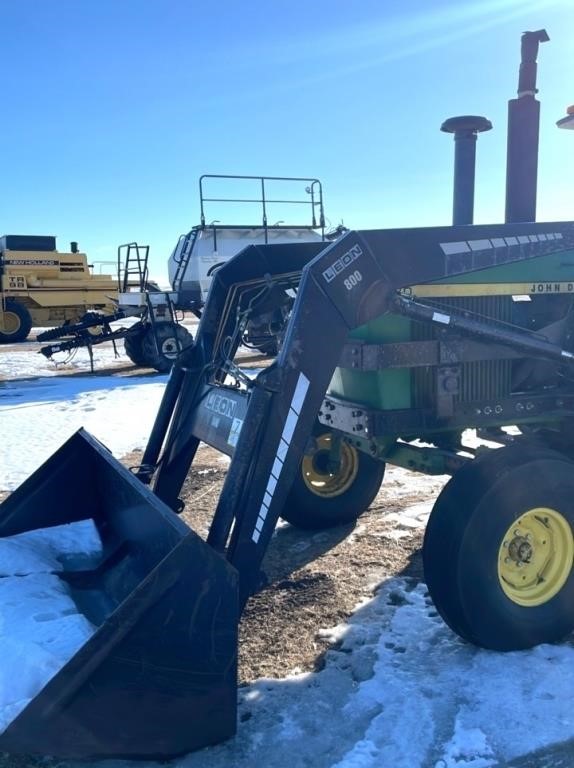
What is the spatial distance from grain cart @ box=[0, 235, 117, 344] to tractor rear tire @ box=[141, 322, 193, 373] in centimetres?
854

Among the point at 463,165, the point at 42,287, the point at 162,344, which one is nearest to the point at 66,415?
the point at 162,344

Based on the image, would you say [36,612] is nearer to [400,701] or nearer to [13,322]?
[400,701]

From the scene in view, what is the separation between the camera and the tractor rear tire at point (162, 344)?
13.4 meters

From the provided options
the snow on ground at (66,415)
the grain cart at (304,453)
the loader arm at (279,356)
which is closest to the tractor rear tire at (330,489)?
the grain cart at (304,453)

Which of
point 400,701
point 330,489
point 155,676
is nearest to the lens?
point 155,676

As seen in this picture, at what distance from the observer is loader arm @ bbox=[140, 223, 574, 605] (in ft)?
9.35

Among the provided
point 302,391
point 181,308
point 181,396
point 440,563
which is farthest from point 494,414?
point 181,308

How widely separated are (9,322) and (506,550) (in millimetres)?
20400

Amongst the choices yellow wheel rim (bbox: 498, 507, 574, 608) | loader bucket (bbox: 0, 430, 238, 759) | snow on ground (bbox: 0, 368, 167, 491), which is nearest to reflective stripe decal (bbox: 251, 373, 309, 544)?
loader bucket (bbox: 0, 430, 238, 759)

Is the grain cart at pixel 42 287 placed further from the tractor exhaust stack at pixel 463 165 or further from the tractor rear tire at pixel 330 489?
the tractor exhaust stack at pixel 463 165

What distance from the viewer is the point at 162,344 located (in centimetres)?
1350

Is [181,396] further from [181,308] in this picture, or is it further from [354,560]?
[181,308]

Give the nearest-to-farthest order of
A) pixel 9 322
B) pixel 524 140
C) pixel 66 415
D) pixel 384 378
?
pixel 384 378 → pixel 524 140 → pixel 66 415 → pixel 9 322

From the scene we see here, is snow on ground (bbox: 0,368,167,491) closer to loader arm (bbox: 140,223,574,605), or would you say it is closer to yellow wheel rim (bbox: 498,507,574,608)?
loader arm (bbox: 140,223,574,605)
